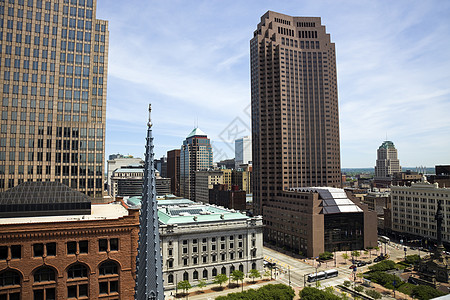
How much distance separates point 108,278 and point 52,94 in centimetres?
6195

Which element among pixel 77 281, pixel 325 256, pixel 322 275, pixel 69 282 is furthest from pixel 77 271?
pixel 325 256

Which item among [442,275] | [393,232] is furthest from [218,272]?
[393,232]

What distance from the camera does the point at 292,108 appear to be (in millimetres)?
161625

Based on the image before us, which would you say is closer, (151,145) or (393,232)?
(151,145)

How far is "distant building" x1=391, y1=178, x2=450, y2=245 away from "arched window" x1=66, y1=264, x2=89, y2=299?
12897 centimetres

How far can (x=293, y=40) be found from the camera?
554ft

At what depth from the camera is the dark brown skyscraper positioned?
157 m

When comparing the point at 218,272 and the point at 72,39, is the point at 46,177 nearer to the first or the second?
the point at 72,39

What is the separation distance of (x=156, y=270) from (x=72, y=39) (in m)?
91.1

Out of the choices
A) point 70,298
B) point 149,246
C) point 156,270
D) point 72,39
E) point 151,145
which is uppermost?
point 72,39

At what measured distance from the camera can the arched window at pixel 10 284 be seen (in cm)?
3793

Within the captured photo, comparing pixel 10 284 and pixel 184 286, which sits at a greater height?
pixel 10 284

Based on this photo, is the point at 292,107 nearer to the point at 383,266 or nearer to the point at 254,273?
the point at 383,266

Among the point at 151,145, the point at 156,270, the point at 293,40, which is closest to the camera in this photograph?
the point at 156,270
